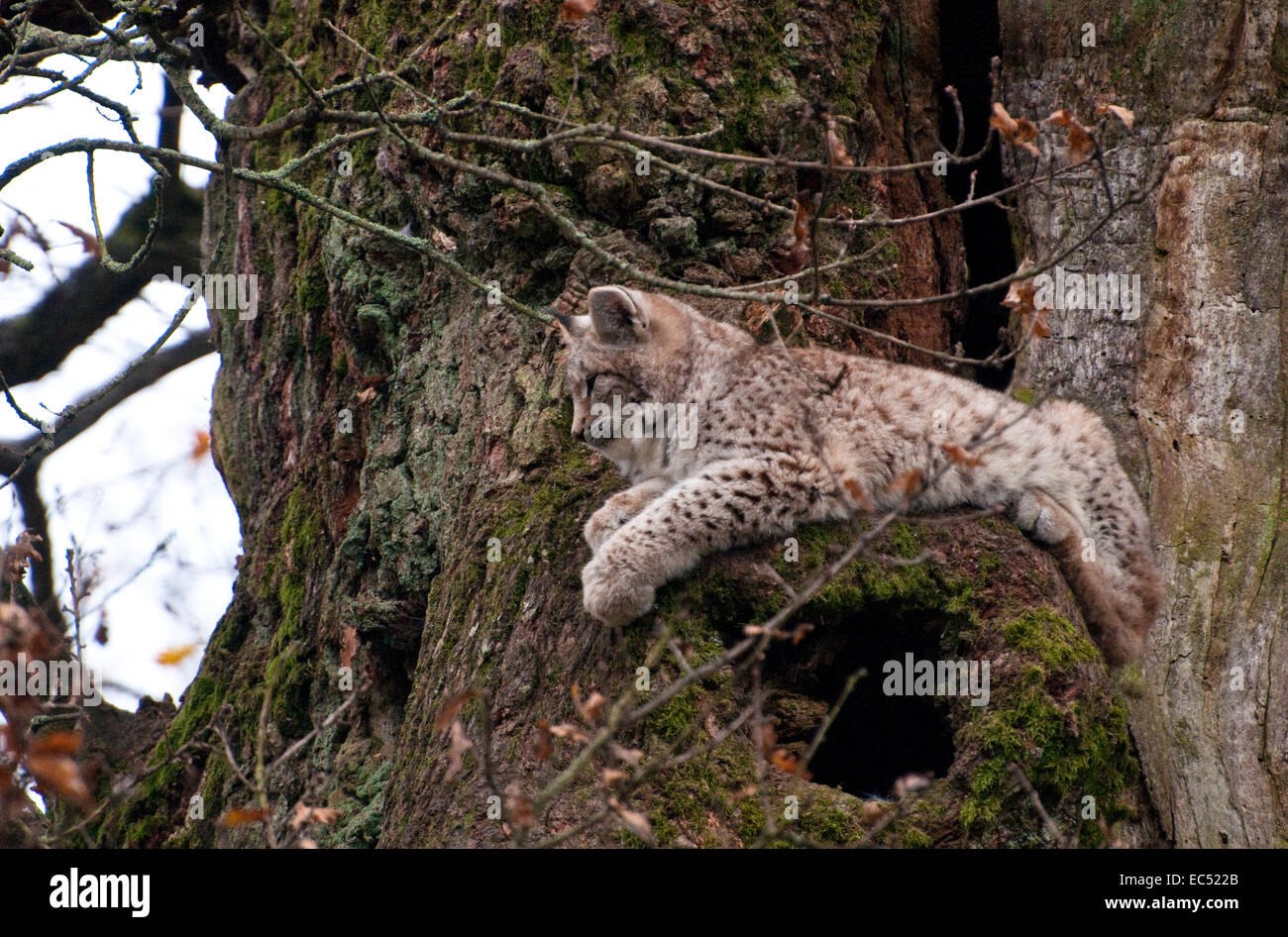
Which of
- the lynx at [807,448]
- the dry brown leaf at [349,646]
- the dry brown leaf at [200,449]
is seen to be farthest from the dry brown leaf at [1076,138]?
the dry brown leaf at [200,449]

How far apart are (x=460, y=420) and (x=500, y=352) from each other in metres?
0.35

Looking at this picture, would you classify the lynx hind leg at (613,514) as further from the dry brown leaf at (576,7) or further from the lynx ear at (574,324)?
the dry brown leaf at (576,7)

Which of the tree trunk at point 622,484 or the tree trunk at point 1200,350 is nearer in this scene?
the tree trunk at point 622,484

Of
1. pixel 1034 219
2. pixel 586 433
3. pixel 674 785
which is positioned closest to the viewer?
pixel 674 785

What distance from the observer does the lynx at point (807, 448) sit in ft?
15.3

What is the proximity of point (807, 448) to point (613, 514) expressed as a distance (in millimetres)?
826

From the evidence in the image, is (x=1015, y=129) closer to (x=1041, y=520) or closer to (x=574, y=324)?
(x=1041, y=520)

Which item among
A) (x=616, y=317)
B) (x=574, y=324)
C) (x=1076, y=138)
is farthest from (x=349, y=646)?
(x=1076, y=138)

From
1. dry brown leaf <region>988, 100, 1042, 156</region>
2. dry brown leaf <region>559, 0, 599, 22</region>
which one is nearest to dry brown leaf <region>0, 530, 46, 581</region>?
dry brown leaf <region>559, 0, 599, 22</region>

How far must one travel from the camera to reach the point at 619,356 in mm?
5238

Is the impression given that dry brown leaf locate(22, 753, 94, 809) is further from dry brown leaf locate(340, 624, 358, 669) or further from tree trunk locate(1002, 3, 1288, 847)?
tree trunk locate(1002, 3, 1288, 847)
